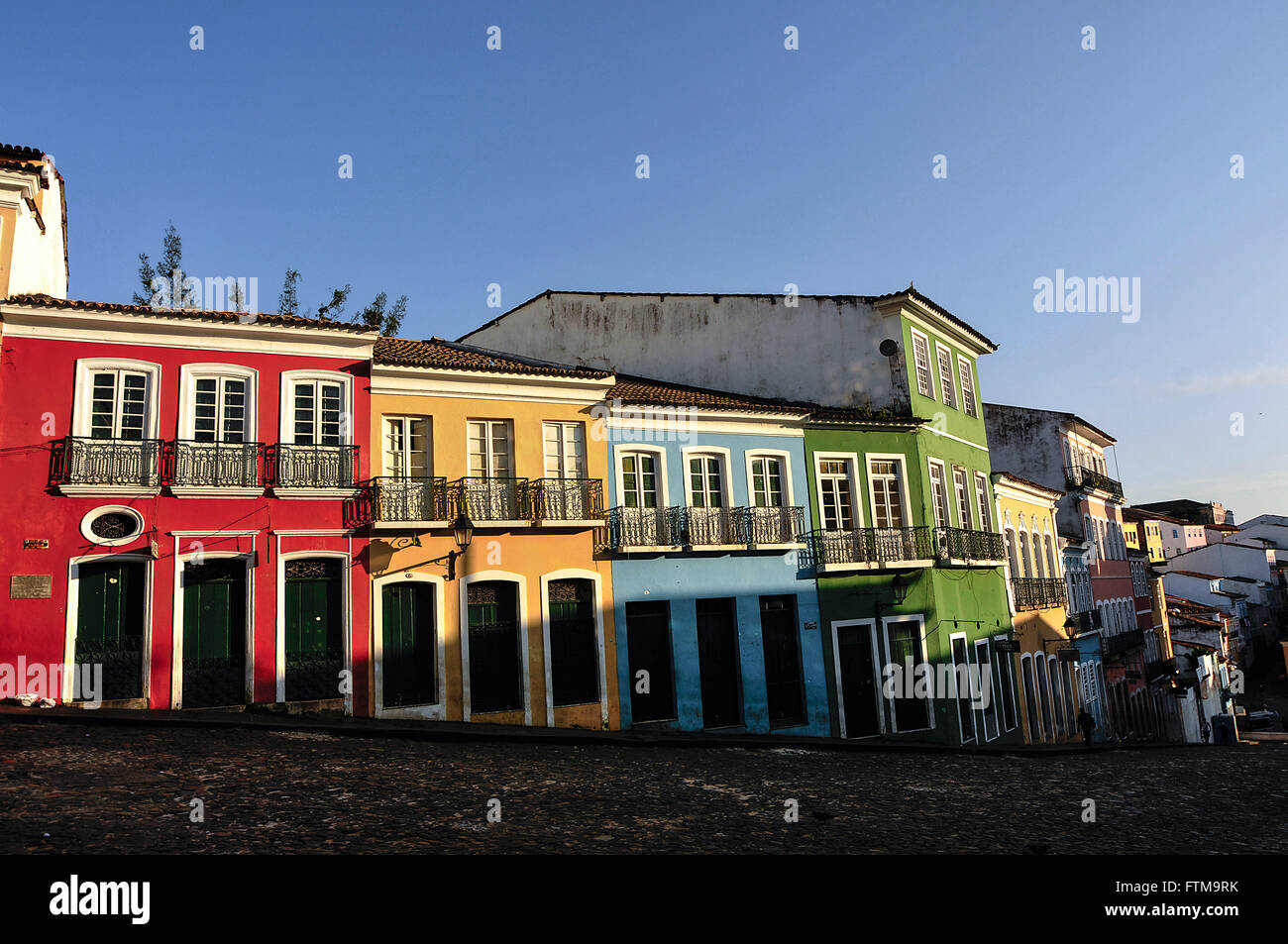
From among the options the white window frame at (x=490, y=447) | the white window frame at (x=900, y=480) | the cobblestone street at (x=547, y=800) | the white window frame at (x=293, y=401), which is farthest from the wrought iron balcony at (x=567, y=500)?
the white window frame at (x=900, y=480)

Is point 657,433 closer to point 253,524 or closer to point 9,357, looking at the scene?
point 253,524

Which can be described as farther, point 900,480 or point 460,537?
point 900,480

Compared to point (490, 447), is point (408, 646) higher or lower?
lower

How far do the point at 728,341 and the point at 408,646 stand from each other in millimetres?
13454

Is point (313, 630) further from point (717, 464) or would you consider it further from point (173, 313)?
point (717, 464)

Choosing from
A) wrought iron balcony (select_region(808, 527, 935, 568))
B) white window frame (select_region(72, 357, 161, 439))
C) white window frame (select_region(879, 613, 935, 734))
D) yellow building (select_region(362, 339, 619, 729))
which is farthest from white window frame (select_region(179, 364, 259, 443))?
white window frame (select_region(879, 613, 935, 734))

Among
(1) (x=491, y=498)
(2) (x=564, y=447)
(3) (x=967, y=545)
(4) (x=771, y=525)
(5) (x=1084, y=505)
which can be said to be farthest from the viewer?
(5) (x=1084, y=505)

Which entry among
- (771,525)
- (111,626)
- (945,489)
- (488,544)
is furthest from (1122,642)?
(111,626)

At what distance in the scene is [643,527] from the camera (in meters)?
19.1

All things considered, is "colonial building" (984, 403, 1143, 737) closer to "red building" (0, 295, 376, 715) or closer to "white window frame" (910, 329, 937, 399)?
"white window frame" (910, 329, 937, 399)
